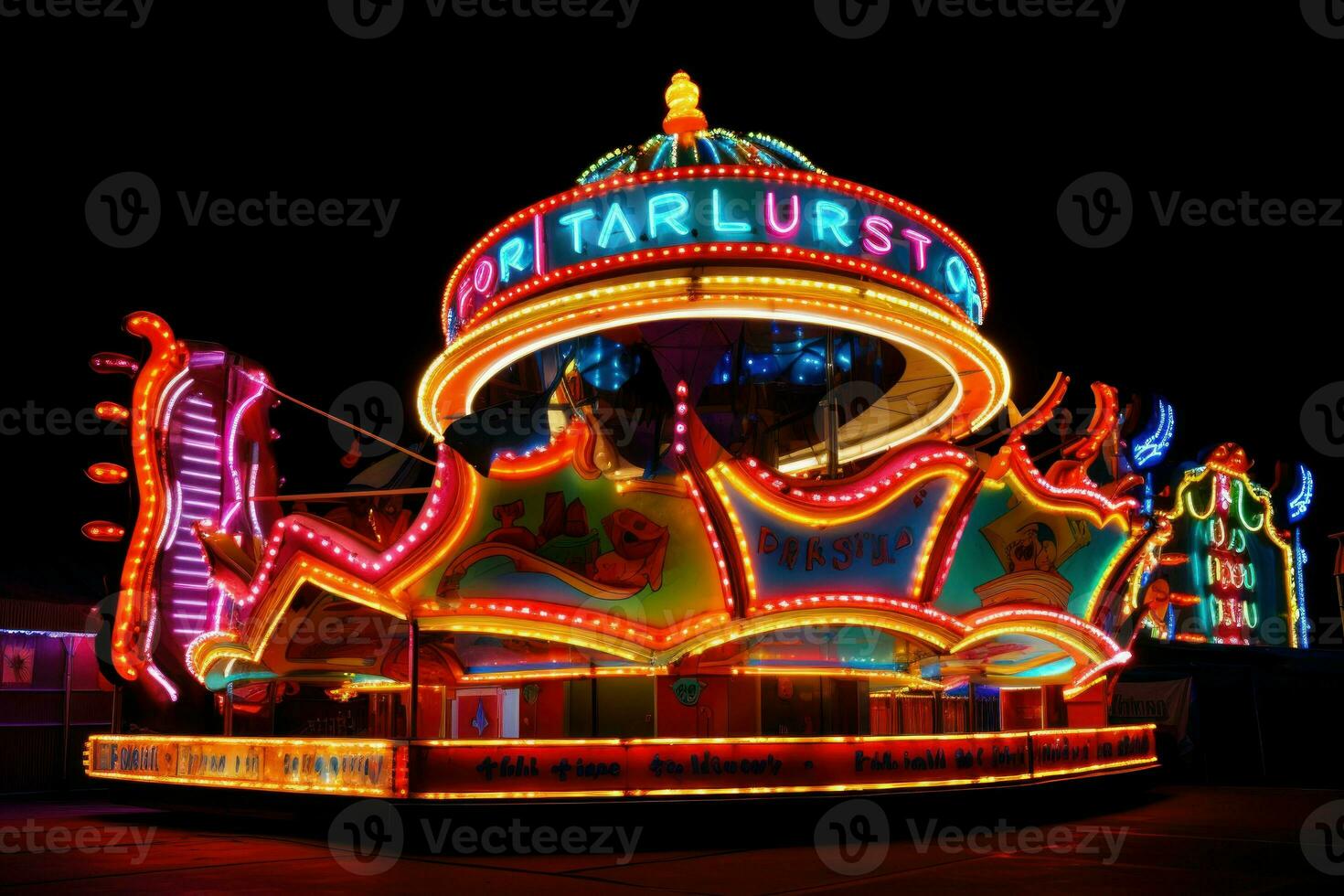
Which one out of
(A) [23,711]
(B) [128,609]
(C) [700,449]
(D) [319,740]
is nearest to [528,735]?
(D) [319,740]

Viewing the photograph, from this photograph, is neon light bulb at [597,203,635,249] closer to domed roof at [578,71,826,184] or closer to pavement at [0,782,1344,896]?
domed roof at [578,71,826,184]

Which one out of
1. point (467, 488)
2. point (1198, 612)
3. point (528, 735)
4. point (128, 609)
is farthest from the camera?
point (1198, 612)

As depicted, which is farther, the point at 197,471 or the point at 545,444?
the point at 197,471

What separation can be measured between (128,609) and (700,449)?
29.7 ft

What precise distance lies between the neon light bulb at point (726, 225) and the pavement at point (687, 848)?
20.9 feet

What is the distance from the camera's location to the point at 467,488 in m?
12.7

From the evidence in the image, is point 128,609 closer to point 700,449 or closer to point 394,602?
point 394,602

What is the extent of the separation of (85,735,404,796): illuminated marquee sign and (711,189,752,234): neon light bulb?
22.3 ft

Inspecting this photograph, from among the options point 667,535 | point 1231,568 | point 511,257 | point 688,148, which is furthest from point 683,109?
point 1231,568

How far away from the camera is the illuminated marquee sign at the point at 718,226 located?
1326 cm

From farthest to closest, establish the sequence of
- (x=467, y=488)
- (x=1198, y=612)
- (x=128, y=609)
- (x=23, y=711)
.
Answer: (x=1198, y=612) → (x=23, y=711) → (x=128, y=609) → (x=467, y=488)

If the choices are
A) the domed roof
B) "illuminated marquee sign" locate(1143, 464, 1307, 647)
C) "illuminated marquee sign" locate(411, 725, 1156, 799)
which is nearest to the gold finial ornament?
the domed roof

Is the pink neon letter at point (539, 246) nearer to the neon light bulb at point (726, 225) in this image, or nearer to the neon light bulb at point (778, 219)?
the neon light bulb at point (726, 225)

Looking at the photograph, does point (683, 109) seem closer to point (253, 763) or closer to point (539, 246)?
point (539, 246)
